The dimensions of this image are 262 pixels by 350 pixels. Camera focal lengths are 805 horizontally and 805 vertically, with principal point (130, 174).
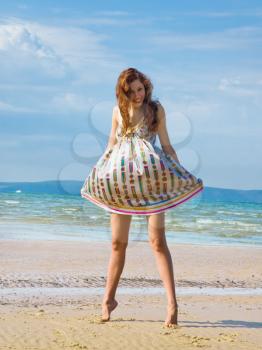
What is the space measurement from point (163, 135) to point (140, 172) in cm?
39

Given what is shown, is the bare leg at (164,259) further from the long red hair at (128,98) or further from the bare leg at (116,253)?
the long red hair at (128,98)

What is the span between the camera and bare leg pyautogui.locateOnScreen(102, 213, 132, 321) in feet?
20.6

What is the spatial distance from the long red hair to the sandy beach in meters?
1.57

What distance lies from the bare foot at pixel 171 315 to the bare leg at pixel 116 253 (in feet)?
1.71

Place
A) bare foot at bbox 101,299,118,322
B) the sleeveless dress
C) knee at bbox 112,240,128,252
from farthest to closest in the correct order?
bare foot at bbox 101,299,118,322, knee at bbox 112,240,128,252, the sleeveless dress

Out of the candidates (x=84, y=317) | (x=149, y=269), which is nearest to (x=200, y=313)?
(x=84, y=317)

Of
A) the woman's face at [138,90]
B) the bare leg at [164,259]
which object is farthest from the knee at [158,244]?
the woman's face at [138,90]

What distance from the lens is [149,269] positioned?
38.4ft

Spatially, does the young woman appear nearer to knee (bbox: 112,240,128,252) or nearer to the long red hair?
the long red hair

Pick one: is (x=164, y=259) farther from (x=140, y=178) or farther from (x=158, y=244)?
(x=140, y=178)

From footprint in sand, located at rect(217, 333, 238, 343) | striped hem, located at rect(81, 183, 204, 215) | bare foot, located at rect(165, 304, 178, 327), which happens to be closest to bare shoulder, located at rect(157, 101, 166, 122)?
striped hem, located at rect(81, 183, 204, 215)

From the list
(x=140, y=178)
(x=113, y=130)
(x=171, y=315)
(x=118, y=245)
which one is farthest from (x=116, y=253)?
(x=113, y=130)

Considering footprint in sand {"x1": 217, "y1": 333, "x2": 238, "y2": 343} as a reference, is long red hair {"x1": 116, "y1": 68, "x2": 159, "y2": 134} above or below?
above

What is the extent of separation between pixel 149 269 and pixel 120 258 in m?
5.33
